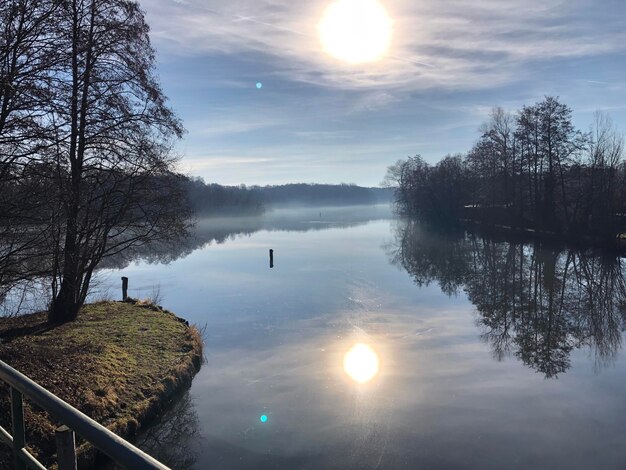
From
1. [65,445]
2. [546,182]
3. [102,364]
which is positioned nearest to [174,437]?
[102,364]

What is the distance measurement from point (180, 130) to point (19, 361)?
894 centimetres

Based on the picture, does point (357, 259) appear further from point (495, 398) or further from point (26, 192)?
point (26, 192)

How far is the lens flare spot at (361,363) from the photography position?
1191 cm

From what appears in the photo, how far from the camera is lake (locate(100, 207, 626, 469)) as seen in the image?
817 cm

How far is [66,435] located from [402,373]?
10.7 m

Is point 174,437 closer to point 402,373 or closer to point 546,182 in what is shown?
point 402,373

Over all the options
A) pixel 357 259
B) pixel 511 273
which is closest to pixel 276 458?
pixel 511 273

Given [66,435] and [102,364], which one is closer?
[66,435]

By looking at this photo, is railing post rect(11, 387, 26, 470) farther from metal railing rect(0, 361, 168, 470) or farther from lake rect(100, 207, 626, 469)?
lake rect(100, 207, 626, 469)

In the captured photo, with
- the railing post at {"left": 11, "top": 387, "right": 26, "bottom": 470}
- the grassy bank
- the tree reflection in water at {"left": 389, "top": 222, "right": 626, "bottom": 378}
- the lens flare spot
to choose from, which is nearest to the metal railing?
the railing post at {"left": 11, "top": 387, "right": 26, "bottom": 470}

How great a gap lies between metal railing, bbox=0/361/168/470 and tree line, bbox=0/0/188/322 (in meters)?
4.79

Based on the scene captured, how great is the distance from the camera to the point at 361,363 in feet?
42.4

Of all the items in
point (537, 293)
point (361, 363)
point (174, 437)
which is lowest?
point (537, 293)

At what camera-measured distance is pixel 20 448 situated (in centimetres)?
289
